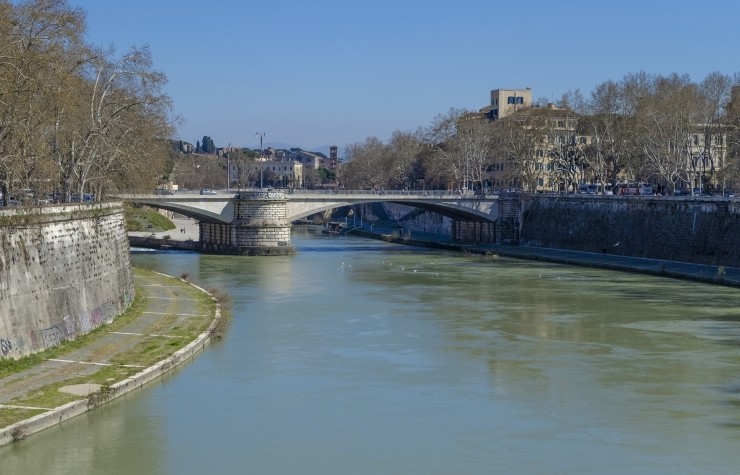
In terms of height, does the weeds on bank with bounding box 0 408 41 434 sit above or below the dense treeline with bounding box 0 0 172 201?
below

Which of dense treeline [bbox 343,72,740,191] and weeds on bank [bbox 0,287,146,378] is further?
dense treeline [bbox 343,72,740,191]

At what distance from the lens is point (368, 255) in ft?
185

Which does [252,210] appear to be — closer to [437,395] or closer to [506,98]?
[437,395]

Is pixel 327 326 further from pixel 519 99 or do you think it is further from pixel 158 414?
pixel 519 99

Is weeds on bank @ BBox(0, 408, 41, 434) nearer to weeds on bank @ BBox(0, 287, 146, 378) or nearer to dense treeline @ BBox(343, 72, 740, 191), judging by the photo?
weeds on bank @ BBox(0, 287, 146, 378)

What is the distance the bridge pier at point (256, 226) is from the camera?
5666cm

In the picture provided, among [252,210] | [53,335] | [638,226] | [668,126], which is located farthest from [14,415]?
[668,126]

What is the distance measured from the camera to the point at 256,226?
186ft

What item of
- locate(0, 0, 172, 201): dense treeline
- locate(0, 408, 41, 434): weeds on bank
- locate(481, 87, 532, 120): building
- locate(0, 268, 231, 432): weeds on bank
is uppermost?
locate(481, 87, 532, 120): building

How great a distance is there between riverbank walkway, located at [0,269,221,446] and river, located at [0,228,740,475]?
0.31m

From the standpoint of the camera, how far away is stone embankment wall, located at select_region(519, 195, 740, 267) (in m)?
45.0

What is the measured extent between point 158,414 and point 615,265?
3052 cm

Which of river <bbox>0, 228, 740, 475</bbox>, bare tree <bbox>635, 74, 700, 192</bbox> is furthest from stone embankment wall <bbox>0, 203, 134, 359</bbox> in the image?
bare tree <bbox>635, 74, 700, 192</bbox>

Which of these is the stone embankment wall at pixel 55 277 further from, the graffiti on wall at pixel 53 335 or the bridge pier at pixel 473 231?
the bridge pier at pixel 473 231
